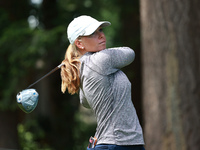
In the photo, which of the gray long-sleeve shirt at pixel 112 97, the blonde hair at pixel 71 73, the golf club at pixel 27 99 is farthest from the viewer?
the golf club at pixel 27 99

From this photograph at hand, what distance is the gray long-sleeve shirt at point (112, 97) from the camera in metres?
2.96

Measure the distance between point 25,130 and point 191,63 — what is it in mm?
6140

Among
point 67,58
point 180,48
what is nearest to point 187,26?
point 180,48

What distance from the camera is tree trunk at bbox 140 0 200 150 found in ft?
22.6

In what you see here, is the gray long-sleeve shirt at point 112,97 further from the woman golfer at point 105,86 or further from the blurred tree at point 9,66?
the blurred tree at point 9,66

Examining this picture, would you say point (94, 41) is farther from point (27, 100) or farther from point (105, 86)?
point (27, 100)

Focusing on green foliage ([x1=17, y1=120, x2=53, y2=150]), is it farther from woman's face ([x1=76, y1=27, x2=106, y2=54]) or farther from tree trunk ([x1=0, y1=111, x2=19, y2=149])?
woman's face ([x1=76, y1=27, x2=106, y2=54])

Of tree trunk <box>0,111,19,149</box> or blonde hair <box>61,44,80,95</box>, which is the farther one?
tree trunk <box>0,111,19,149</box>

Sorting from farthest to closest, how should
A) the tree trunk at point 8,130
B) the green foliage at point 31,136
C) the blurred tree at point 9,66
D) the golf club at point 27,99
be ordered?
the green foliage at point 31,136
the tree trunk at point 8,130
the blurred tree at point 9,66
the golf club at point 27,99

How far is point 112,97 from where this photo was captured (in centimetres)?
300

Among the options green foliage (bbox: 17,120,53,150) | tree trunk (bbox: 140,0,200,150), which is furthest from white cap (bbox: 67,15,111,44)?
green foliage (bbox: 17,120,53,150)

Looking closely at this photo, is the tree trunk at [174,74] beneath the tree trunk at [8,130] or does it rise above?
above

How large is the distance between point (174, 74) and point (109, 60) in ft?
13.7

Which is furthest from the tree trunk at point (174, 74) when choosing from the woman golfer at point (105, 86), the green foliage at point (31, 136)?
the green foliage at point (31, 136)
